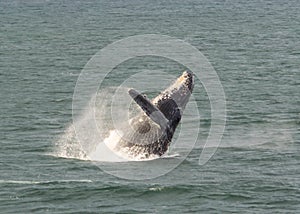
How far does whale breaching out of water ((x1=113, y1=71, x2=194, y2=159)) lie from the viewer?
60.8m

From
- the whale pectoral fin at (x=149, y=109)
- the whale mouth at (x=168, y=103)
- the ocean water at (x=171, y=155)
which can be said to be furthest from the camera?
the whale mouth at (x=168, y=103)

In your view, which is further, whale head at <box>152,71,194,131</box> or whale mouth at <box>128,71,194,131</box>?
whale head at <box>152,71,194,131</box>

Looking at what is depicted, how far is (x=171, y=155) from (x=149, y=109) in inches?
340

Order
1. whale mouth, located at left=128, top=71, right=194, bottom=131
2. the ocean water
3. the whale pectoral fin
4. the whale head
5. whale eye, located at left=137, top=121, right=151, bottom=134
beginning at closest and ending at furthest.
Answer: the whale pectoral fin, the ocean water, whale mouth, located at left=128, top=71, right=194, bottom=131, whale eye, located at left=137, top=121, right=151, bottom=134, the whale head

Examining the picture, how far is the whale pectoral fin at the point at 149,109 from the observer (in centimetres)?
5602

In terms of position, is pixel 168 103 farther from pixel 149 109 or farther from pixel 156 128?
pixel 149 109

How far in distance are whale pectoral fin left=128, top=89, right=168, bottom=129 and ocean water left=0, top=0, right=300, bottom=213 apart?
132 inches

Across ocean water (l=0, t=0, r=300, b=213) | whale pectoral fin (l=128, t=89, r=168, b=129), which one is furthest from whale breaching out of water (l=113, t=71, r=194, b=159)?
ocean water (l=0, t=0, r=300, b=213)

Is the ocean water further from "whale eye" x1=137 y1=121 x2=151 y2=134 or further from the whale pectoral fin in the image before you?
the whale pectoral fin

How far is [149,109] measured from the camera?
57781 mm

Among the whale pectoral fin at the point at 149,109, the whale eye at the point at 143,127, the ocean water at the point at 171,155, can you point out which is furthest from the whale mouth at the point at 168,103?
the ocean water at the point at 171,155

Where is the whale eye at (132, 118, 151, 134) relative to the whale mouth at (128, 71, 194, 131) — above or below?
below

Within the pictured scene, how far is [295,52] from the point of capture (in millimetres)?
128125

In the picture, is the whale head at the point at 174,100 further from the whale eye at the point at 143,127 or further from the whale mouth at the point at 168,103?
the whale eye at the point at 143,127
